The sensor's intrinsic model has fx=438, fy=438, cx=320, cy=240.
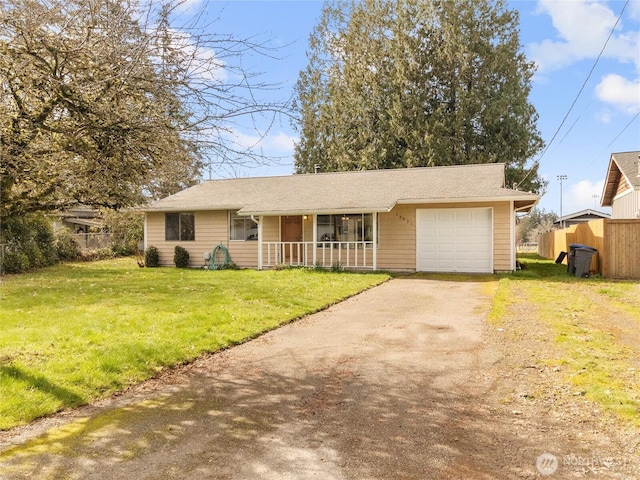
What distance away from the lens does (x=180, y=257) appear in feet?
56.1

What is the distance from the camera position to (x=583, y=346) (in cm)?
522

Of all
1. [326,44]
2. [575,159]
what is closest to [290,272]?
[575,159]

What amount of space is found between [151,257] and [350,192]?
8360mm

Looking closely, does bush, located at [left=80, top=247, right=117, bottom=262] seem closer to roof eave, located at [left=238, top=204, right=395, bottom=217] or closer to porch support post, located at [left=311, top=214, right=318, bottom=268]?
roof eave, located at [left=238, top=204, right=395, bottom=217]

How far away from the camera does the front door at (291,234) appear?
16.2m

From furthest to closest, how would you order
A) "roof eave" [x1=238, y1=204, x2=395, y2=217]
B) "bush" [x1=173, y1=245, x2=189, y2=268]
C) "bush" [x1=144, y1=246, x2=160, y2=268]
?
"bush" [x1=144, y1=246, x2=160, y2=268]
"bush" [x1=173, y1=245, x2=189, y2=268]
"roof eave" [x1=238, y1=204, x2=395, y2=217]

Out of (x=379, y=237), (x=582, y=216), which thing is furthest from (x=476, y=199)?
(x=582, y=216)

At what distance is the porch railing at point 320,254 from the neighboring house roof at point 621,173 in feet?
37.0

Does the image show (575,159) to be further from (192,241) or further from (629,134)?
(192,241)

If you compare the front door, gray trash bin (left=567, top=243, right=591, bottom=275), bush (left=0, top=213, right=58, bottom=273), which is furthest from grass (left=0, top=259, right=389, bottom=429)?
gray trash bin (left=567, top=243, right=591, bottom=275)

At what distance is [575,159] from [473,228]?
9.69 m

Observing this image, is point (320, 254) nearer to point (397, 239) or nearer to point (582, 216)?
point (397, 239)

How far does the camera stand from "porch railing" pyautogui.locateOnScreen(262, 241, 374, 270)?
15047mm

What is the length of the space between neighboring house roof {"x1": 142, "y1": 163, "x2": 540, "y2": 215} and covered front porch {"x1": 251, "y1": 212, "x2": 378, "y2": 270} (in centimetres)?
63
